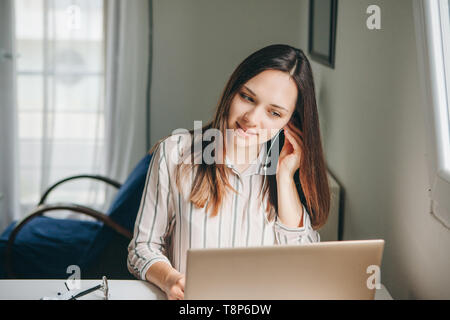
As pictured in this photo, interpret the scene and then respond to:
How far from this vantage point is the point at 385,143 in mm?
1296

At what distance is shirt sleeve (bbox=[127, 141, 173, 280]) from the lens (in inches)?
48.4

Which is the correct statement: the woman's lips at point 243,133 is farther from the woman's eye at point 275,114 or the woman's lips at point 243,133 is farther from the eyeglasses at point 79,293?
the eyeglasses at point 79,293

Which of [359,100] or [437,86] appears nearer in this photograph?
[437,86]

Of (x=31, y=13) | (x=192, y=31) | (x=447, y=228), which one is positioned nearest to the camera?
(x=447, y=228)

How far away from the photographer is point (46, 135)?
2.63 metres

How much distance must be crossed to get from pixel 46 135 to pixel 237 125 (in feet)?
5.69

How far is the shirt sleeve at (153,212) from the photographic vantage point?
1.23m

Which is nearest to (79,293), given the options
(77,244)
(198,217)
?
(198,217)

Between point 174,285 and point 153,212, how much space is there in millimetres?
194

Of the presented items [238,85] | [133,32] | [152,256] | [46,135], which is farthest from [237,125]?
[46,135]

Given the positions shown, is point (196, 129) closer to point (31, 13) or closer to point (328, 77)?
Answer: point (328, 77)

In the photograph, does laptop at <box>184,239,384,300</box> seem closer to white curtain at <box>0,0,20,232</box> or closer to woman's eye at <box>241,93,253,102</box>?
woman's eye at <box>241,93,253,102</box>

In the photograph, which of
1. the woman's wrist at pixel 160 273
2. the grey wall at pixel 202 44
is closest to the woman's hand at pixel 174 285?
the woman's wrist at pixel 160 273

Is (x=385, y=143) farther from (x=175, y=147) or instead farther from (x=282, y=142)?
(x=175, y=147)
